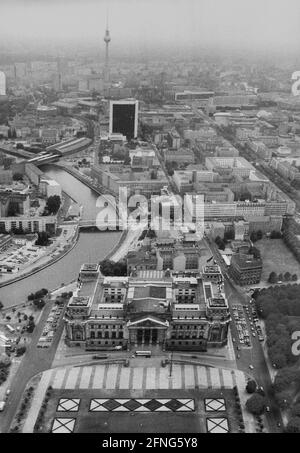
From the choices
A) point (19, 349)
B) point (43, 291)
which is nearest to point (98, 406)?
point (19, 349)

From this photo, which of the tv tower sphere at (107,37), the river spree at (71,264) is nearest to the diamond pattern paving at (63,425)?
the river spree at (71,264)

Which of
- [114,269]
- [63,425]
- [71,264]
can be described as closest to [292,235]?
[114,269]

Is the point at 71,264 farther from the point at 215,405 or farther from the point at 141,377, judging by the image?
the point at 215,405

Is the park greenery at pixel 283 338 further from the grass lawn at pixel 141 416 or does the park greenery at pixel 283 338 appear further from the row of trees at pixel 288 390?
the grass lawn at pixel 141 416

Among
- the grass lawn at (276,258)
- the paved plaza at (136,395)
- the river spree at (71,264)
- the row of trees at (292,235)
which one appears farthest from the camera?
the row of trees at (292,235)

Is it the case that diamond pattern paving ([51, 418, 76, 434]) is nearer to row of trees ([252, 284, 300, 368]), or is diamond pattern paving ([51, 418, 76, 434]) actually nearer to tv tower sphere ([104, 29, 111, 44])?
row of trees ([252, 284, 300, 368])
